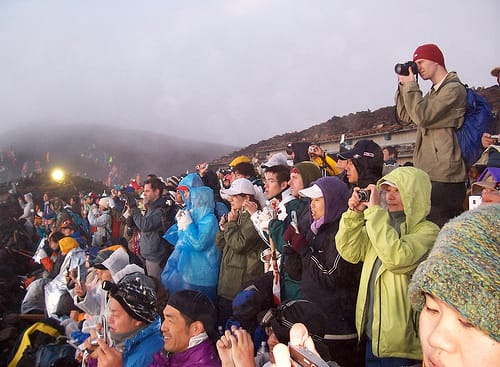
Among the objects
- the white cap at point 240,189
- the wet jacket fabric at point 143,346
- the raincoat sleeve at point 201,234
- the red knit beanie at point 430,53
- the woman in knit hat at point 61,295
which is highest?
the red knit beanie at point 430,53

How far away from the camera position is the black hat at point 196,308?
2.58 m

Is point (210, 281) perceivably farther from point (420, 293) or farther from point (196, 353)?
point (420, 293)

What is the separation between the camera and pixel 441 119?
3016 millimetres

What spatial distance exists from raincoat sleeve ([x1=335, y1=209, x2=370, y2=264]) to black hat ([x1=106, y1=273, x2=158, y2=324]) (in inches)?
63.4

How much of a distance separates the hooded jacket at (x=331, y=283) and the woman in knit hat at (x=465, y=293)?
1593 mm

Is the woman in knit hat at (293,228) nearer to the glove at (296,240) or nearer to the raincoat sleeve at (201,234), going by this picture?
the glove at (296,240)

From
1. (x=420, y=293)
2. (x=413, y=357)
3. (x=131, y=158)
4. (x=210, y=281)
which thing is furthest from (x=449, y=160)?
(x=131, y=158)

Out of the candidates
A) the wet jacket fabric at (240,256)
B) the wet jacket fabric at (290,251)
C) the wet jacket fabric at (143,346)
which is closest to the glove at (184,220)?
the wet jacket fabric at (240,256)

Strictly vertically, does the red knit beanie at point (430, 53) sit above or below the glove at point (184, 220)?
above

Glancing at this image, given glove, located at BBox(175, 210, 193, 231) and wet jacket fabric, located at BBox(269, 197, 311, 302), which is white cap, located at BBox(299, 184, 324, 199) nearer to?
wet jacket fabric, located at BBox(269, 197, 311, 302)

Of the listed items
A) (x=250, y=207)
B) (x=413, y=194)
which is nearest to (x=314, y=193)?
(x=413, y=194)

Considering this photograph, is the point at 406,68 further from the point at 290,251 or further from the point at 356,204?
the point at 290,251

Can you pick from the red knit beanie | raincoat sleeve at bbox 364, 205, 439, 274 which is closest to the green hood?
raincoat sleeve at bbox 364, 205, 439, 274

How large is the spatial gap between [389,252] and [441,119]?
1.51 meters
